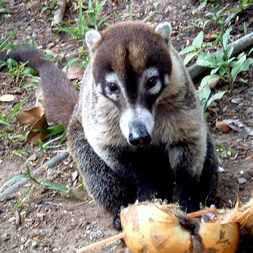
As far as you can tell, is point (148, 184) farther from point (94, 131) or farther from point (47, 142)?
point (47, 142)

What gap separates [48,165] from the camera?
464 cm

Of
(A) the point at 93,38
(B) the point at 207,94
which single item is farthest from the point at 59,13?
(A) the point at 93,38

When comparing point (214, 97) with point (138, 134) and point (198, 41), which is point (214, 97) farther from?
point (138, 134)

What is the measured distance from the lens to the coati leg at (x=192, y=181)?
3863 millimetres

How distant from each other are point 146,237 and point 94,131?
1061mm

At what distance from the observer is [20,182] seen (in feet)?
14.9

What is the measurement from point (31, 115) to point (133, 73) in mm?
1711

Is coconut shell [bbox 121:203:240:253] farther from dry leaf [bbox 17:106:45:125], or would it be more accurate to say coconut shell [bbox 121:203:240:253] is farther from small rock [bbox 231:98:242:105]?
dry leaf [bbox 17:106:45:125]

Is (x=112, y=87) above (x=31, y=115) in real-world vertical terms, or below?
above

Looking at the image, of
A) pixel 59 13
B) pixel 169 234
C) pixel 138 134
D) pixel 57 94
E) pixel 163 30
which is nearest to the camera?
pixel 169 234

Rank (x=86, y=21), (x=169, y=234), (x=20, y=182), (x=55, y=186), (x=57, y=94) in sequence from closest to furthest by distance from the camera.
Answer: (x=169, y=234) < (x=55, y=186) < (x=20, y=182) < (x=57, y=94) < (x=86, y=21)

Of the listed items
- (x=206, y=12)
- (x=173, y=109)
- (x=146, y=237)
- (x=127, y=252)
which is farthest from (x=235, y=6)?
(x=146, y=237)

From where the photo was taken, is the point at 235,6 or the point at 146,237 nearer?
the point at 146,237

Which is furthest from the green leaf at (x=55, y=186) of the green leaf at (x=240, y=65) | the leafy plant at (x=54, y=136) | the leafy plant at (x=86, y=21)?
the leafy plant at (x=86, y=21)
